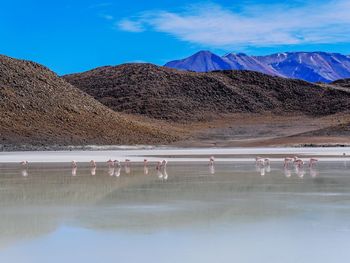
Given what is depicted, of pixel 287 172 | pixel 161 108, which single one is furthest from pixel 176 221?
pixel 161 108

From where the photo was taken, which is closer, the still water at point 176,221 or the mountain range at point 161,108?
the still water at point 176,221

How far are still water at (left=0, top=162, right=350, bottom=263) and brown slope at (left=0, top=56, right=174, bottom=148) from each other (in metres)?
40.2

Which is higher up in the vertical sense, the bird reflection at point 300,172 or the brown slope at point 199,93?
the brown slope at point 199,93

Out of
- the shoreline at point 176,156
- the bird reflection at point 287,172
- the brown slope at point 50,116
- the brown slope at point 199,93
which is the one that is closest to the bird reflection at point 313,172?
the bird reflection at point 287,172

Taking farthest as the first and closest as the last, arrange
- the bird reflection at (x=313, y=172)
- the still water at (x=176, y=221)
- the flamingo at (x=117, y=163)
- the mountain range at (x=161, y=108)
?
1. the mountain range at (x=161, y=108)
2. the flamingo at (x=117, y=163)
3. the bird reflection at (x=313, y=172)
4. the still water at (x=176, y=221)

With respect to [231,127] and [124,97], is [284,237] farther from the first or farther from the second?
[124,97]

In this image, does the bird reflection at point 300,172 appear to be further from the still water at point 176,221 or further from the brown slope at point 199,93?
the brown slope at point 199,93

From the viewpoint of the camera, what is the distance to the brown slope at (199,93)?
99.8m

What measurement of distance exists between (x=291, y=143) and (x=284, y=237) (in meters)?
49.8

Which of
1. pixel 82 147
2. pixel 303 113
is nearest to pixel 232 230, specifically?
pixel 82 147

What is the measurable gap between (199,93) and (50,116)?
44.1 meters

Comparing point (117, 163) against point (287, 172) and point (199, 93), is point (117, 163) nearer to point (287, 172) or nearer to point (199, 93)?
point (287, 172)

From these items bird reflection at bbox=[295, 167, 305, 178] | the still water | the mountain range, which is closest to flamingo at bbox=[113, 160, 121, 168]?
bird reflection at bbox=[295, 167, 305, 178]

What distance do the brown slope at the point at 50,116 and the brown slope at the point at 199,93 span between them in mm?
23725
